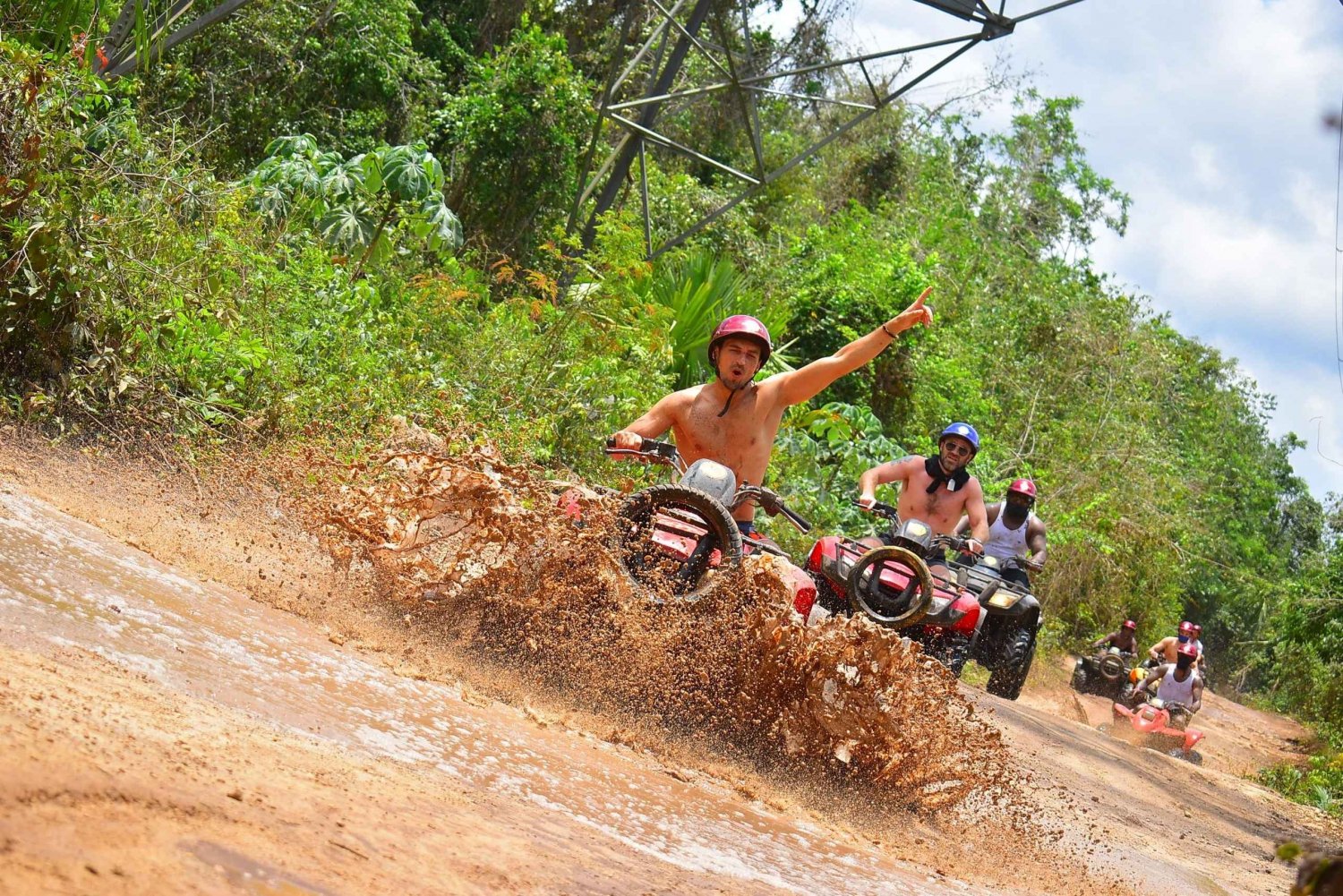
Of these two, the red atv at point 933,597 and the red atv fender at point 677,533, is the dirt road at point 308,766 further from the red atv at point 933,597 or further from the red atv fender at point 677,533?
the red atv at point 933,597

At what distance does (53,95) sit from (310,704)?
16.3 feet

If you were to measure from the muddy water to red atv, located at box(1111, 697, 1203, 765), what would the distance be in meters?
13.4

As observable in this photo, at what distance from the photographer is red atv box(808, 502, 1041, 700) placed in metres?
8.40

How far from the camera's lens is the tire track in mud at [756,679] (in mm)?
6398

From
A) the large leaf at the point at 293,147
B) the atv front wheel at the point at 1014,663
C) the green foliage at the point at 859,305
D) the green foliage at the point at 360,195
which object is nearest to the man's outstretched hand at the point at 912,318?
the atv front wheel at the point at 1014,663

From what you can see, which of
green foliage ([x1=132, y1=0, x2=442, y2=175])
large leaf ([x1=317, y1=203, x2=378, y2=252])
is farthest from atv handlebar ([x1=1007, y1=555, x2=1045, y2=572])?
green foliage ([x1=132, y1=0, x2=442, y2=175])

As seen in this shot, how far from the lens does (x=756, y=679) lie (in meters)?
6.46

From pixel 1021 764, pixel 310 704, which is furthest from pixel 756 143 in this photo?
pixel 310 704

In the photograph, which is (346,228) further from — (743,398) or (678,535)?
(678,535)

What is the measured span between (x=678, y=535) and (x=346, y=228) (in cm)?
Answer: 750

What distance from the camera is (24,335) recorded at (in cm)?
820

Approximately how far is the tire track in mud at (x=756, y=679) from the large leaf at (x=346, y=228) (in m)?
7.19

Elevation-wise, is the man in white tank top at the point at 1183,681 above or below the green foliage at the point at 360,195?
below

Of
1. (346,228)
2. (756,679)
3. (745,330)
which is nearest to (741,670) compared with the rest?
(756,679)
